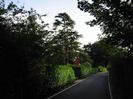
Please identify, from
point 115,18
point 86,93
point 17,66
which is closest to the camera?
point 17,66

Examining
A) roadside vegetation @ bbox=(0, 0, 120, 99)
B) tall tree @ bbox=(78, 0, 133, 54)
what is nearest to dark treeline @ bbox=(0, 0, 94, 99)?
roadside vegetation @ bbox=(0, 0, 120, 99)

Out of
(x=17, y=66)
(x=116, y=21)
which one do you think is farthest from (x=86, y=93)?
(x=17, y=66)

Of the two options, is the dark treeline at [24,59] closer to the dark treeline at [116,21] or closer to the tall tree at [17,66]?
the tall tree at [17,66]

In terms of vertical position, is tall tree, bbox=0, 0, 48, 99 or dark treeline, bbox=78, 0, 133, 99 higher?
dark treeline, bbox=78, 0, 133, 99

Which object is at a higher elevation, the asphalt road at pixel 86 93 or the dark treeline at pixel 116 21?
the dark treeline at pixel 116 21

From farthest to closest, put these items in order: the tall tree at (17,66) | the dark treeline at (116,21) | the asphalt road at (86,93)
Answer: the asphalt road at (86,93) < the dark treeline at (116,21) < the tall tree at (17,66)

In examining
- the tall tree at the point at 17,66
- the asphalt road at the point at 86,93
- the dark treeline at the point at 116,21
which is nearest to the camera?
the tall tree at the point at 17,66

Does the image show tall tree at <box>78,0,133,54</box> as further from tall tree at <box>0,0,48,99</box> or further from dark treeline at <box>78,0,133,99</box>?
tall tree at <box>0,0,48,99</box>

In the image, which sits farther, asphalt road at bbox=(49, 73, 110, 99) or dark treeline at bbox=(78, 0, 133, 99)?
asphalt road at bbox=(49, 73, 110, 99)

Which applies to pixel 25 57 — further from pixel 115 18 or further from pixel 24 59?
pixel 115 18

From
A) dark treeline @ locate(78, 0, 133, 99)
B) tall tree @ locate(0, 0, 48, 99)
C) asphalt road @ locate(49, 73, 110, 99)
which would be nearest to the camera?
tall tree @ locate(0, 0, 48, 99)

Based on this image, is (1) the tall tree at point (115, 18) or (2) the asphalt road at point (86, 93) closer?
(1) the tall tree at point (115, 18)

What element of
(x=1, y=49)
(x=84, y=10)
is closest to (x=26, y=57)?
(x=1, y=49)

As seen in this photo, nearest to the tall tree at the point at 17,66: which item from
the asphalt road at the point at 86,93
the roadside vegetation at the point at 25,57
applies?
the roadside vegetation at the point at 25,57
